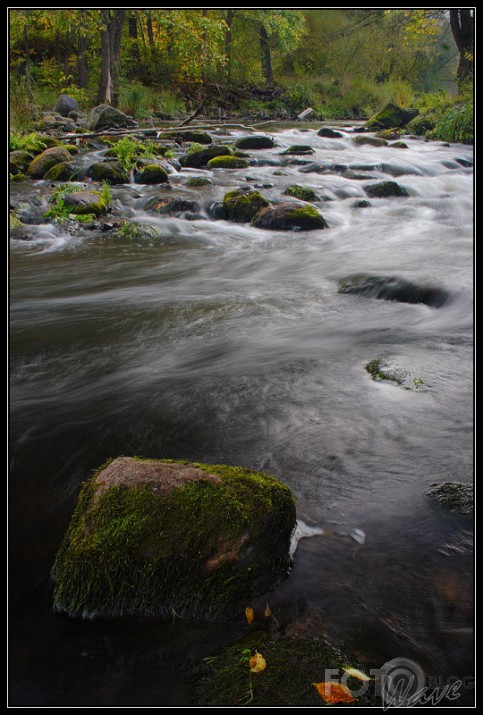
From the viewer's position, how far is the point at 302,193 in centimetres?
1144

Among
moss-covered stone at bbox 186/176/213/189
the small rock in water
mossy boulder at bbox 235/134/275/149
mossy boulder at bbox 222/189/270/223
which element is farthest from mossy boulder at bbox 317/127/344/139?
the small rock in water

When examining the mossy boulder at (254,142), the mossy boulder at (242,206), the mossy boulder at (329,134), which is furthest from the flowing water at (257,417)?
the mossy boulder at (329,134)

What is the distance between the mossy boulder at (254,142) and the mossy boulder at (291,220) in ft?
28.0

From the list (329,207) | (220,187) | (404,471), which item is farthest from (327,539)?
(220,187)

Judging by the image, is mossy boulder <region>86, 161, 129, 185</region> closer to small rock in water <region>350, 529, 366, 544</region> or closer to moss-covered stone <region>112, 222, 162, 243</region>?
moss-covered stone <region>112, 222, 162, 243</region>

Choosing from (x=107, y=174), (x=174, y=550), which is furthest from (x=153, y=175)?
(x=174, y=550)

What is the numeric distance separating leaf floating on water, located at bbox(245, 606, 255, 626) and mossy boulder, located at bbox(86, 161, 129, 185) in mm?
11347

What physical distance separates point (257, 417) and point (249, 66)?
112 ft

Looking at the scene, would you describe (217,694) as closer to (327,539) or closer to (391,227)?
(327,539)

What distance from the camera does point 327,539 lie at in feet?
8.39

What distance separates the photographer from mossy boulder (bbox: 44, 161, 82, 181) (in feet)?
38.7

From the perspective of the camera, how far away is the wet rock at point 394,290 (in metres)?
6.10

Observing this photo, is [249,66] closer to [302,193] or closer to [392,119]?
[392,119]

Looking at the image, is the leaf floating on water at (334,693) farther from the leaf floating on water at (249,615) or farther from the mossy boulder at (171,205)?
the mossy boulder at (171,205)
